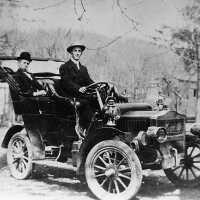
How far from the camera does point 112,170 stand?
584 centimetres

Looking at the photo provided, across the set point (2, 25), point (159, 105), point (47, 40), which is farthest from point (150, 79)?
point (159, 105)

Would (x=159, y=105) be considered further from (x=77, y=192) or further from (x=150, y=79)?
(x=150, y=79)

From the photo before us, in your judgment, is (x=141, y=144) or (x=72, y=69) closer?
(x=141, y=144)

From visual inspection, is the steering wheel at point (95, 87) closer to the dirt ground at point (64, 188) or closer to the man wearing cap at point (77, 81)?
the man wearing cap at point (77, 81)

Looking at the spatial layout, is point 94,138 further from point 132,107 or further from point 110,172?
point 132,107

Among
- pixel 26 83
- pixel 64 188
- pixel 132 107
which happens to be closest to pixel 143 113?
pixel 132 107

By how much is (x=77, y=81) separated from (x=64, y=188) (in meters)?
1.79

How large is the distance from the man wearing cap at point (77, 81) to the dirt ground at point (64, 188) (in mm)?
1000

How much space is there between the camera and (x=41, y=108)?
23.6 ft

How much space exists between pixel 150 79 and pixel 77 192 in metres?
24.4

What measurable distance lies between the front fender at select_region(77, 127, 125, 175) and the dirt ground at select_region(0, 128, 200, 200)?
0.53 metres

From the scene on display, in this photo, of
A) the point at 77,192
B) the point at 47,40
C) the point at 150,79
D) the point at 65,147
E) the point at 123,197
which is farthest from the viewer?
the point at 150,79

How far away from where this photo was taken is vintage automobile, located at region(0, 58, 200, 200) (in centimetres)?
579

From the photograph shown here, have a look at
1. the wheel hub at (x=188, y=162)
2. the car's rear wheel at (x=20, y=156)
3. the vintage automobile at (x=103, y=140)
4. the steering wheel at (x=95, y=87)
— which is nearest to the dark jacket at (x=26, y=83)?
the vintage automobile at (x=103, y=140)
